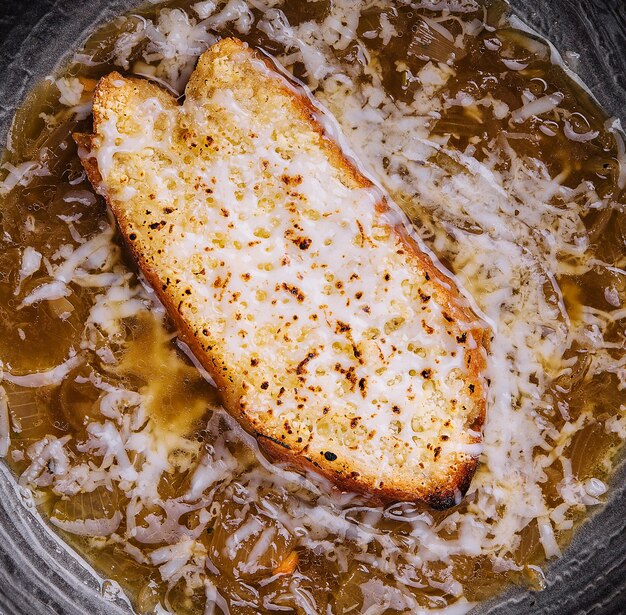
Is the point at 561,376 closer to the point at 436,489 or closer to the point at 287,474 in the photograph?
the point at 436,489

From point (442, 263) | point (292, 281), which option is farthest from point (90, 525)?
point (442, 263)

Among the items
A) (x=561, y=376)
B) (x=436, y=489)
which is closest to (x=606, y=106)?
(x=561, y=376)

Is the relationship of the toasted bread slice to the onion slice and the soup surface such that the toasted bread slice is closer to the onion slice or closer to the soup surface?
the soup surface

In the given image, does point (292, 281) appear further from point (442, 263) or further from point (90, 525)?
point (90, 525)

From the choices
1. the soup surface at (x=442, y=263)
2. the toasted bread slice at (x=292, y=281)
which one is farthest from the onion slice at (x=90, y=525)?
the toasted bread slice at (x=292, y=281)

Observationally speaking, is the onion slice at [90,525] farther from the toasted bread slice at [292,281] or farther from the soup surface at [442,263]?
the toasted bread slice at [292,281]
